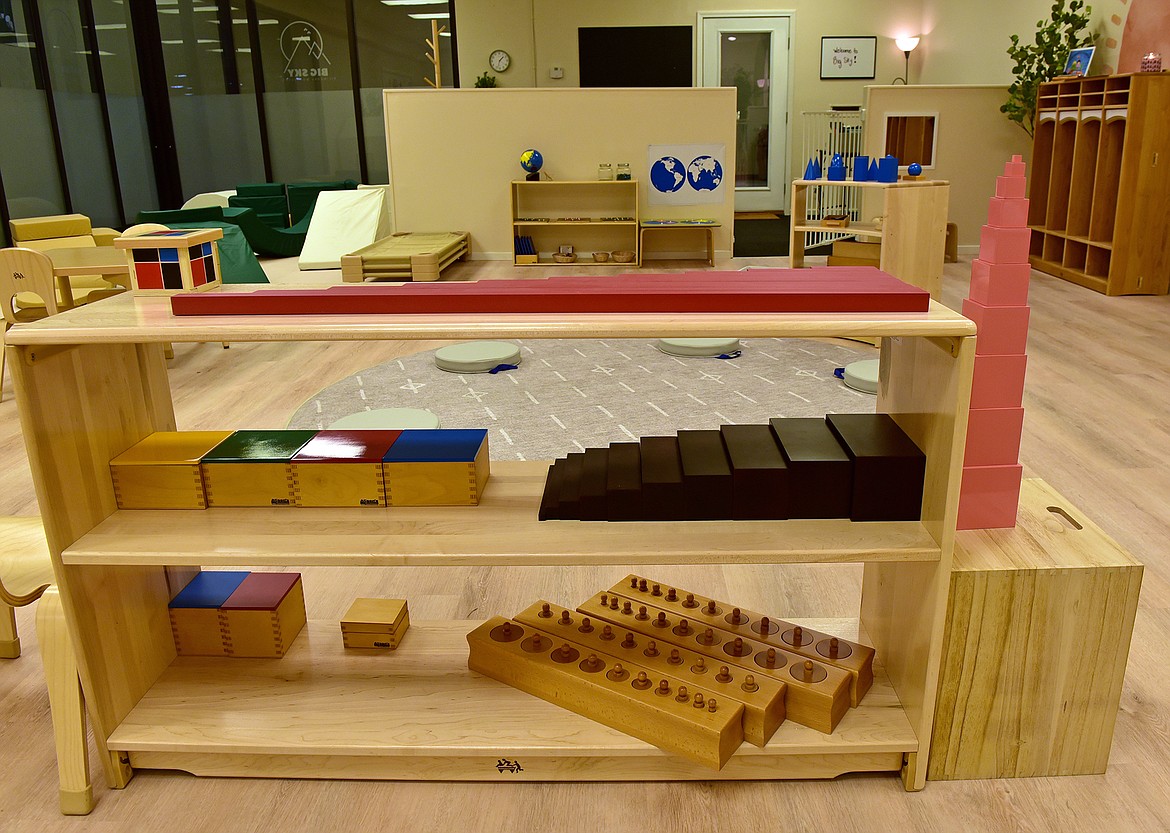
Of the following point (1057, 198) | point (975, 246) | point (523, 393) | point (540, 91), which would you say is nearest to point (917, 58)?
point (975, 246)

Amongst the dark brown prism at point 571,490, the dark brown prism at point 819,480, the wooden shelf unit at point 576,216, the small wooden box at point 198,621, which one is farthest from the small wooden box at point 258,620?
the wooden shelf unit at point 576,216

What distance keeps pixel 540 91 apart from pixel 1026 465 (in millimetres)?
6022

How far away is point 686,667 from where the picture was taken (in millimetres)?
1823

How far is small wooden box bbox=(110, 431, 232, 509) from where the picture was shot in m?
1.78

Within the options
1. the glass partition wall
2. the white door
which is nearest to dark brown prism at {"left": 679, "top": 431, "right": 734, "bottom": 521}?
the glass partition wall

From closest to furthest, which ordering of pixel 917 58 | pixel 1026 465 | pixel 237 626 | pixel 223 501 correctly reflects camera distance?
pixel 223 501 < pixel 237 626 < pixel 1026 465 < pixel 917 58

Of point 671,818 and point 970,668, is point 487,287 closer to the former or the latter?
point 671,818

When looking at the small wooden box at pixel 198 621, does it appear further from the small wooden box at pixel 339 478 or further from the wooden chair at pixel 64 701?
the small wooden box at pixel 339 478

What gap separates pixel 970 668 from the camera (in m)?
1.70

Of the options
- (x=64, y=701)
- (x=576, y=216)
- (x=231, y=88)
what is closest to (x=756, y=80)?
(x=576, y=216)

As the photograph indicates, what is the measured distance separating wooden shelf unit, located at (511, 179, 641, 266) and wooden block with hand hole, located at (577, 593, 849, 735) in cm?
637

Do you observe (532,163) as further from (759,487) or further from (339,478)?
(759,487)

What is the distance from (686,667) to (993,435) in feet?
2.44

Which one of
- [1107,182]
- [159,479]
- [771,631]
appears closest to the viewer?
[159,479]
